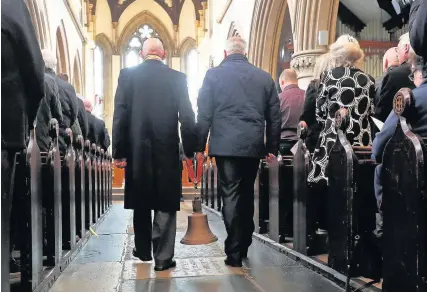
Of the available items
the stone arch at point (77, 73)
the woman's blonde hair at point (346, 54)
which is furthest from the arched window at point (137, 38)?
the woman's blonde hair at point (346, 54)

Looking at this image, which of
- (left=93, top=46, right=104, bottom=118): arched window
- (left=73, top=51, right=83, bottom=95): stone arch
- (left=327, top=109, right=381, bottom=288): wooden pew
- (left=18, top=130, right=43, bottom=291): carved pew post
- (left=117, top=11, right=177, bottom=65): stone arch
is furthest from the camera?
(left=117, top=11, right=177, bottom=65): stone arch

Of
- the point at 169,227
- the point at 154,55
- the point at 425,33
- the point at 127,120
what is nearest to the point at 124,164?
the point at 127,120

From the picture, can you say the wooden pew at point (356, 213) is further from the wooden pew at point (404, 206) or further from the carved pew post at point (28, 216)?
the carved pew post at point (28, 216)

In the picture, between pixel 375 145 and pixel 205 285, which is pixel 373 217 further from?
pixel 205 285

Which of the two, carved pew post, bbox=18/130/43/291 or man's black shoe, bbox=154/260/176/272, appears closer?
carved pew post, bbox=18/130/43/291

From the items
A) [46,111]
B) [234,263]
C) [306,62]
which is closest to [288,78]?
[234,263]

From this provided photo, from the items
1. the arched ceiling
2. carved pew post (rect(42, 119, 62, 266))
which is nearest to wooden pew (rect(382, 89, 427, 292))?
carved pew post (rect(42, 119, 62, 266))

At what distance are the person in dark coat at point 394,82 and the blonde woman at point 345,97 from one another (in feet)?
0.24

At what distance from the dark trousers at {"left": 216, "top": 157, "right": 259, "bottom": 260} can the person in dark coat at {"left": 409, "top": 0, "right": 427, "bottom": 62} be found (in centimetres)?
131

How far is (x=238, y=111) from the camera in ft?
10.2

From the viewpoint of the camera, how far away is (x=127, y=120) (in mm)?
3037

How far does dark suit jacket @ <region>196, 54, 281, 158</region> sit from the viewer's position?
307 centimetres

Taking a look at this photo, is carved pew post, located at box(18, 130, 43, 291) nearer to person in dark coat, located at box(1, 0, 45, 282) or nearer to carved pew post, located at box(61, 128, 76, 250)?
person in dark coat, located at box(1, 0, 45, 282)

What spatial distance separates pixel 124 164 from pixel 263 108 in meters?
0.94
